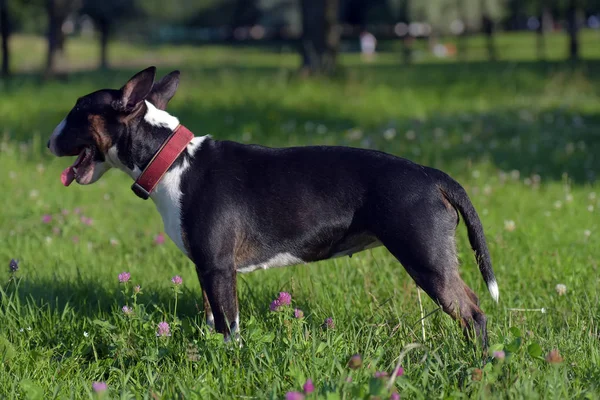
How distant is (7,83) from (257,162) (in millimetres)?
15147

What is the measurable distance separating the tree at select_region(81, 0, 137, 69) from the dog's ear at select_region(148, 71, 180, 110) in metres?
32.5

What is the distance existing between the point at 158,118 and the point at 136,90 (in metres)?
0.20

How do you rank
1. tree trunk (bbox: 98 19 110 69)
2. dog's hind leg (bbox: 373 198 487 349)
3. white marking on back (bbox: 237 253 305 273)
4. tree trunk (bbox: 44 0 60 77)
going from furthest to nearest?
tree trunk (bbox: 98 19 110 69) < tree trunk (bbox: 44 0 60 77) < white marking on back (bbox: 237 253 305 273) < dog's hind leg (bbox: 373 198 487 349)

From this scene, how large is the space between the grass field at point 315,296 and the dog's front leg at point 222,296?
0.49 feet

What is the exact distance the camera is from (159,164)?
4.14 m

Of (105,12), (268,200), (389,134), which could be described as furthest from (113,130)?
(105,12)

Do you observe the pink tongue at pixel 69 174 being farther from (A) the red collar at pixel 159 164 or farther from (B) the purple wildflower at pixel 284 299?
(B) the purple wildflower at pixel 284 299

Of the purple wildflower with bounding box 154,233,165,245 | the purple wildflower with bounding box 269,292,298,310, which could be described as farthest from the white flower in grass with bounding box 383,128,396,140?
the purple wildflower with bounding box 269,292,298,310

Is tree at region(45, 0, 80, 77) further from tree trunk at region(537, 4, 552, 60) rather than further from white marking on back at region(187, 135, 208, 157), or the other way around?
white marking on back at region(187, 135, 208, 157)

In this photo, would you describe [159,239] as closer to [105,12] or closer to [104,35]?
[105,12]

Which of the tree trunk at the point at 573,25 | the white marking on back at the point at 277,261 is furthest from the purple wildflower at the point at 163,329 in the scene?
the tree trunk at the point at 573,25

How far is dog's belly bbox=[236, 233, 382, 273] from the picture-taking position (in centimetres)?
412

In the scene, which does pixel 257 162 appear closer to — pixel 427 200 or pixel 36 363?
pixel 427 200

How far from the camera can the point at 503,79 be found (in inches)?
639
